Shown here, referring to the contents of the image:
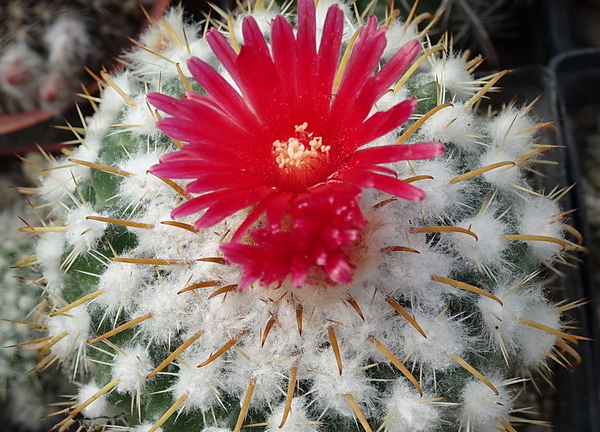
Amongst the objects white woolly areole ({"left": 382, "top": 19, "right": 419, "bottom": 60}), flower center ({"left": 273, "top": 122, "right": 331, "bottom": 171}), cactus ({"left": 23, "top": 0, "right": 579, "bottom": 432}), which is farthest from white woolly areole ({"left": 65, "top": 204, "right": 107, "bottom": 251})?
white woolly areole ({"left": 382, "top": 19, "right": 419, "bottom": 60})

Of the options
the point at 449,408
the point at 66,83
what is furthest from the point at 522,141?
the point at 66,83

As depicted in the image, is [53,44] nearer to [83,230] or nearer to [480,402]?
[83,230]

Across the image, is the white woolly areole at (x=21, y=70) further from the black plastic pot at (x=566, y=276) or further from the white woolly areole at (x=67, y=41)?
the black plastic pot at (x=566, y=276)

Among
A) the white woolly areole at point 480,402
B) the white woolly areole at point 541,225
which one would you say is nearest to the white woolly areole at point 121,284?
the white woolly areole at point 480,402

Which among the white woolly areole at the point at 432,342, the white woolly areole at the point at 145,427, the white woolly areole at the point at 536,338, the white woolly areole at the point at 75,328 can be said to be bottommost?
the white woolly areole at the point at 536,338

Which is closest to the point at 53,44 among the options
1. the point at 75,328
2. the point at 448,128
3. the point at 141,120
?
the point at 141,120

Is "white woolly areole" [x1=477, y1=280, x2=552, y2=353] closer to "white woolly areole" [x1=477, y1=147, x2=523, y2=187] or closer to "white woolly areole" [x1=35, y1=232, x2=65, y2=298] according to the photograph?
"white woolly areole" [x1=477, y1=147, x2=523, y2=187]

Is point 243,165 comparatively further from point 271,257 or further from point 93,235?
point 93,235
